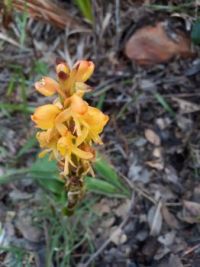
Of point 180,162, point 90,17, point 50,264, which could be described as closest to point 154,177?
point 180,162

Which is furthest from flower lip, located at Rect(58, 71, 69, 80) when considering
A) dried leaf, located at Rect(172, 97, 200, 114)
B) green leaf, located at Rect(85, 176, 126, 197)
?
dried leaf, located at Rect(172, 97, 200, 114)

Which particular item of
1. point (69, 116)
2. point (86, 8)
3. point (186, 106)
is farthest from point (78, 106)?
point (86, 8)

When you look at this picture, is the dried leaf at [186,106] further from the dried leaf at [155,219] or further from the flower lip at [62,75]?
the flower lip at [62,75]

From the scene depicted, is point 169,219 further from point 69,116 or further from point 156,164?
point 69,116

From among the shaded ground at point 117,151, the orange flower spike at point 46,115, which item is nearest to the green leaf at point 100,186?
the shaded ground at point 117,151

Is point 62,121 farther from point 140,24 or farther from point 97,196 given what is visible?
point 140,24

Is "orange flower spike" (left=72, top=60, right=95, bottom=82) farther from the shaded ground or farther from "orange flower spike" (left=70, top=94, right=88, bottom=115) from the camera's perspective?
the shaded ground
